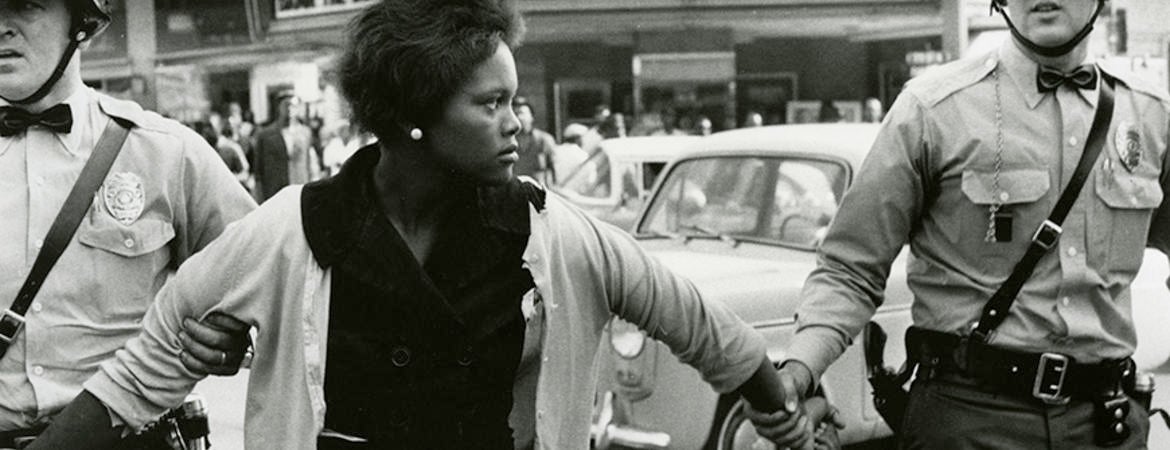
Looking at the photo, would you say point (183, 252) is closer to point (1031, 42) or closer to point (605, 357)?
point (1031, 42)

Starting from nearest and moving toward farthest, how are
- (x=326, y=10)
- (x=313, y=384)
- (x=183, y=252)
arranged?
(x=313, y=384), (x=183, y=252), (x=326, y=10)

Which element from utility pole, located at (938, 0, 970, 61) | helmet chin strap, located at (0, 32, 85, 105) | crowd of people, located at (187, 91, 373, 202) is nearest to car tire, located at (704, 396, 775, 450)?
helmet chin strap, located at (0, 32, 85, 105)

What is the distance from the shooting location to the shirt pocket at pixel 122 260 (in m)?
3.94

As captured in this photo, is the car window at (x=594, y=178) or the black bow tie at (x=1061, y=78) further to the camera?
the car window at (x=594, y=178)

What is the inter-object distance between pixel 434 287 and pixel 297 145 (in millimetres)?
18973

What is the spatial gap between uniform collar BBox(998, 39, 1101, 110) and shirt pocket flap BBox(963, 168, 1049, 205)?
0.20 meters

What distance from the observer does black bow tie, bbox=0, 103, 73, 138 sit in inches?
157

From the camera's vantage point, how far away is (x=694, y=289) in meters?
3.37

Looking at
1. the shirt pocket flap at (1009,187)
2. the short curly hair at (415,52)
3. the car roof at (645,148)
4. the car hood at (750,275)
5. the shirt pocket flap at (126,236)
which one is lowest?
the car roof at (645,148)

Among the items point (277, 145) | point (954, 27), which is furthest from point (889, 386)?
point (954, 27)

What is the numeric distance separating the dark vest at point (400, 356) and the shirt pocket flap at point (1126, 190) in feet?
5.44

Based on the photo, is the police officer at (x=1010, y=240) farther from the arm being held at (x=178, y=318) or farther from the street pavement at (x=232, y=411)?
the street pavement at (x=232, y=411)

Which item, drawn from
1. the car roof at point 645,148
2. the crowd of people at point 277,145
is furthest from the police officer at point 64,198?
the car roof at point 645,148

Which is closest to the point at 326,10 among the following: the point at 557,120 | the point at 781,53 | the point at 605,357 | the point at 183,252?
the point at 557,120
